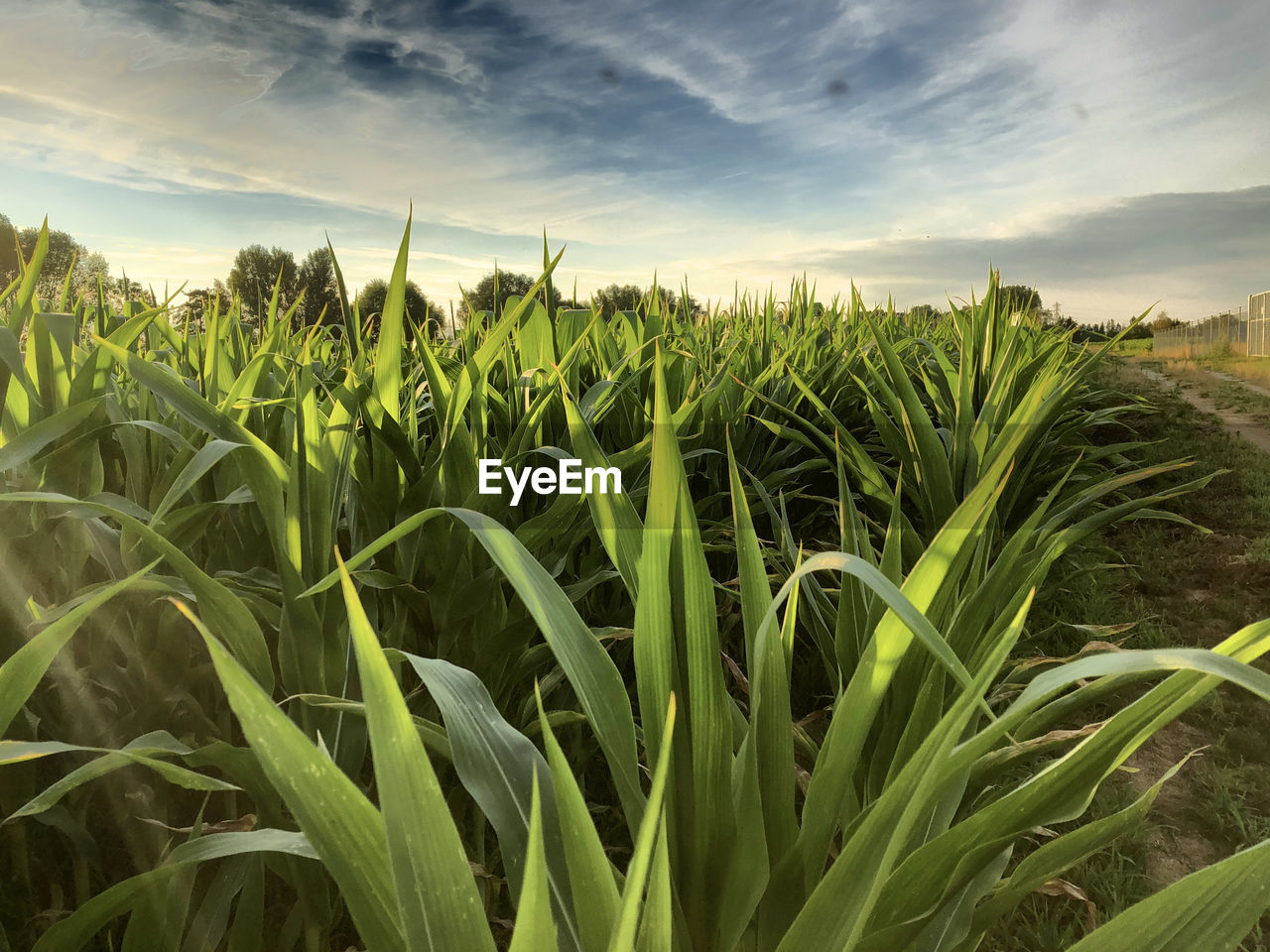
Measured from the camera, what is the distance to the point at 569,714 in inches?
33.9

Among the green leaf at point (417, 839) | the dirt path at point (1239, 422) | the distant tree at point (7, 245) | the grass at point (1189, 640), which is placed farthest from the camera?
the dirt path at point (1239, 422)

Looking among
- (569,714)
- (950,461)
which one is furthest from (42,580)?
(950,461)

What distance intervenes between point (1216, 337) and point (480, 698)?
112ft

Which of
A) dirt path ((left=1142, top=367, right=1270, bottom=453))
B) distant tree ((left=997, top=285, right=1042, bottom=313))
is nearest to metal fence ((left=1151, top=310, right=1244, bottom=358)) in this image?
dirt path ((left=1142, top=367, right=1270, bottom=453))

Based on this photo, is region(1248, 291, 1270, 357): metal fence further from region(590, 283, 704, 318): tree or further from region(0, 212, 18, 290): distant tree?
region(0, 212, 18, 290): distant tree

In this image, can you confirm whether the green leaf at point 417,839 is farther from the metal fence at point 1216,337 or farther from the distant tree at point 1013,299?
the metal fence at point 1216,337

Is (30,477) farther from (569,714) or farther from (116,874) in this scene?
(569,714)

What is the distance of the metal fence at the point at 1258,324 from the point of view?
22.5 m

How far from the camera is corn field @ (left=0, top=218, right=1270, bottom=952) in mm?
443

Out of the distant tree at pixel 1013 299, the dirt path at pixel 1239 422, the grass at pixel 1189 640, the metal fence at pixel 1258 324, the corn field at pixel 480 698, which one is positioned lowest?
the grass at pixel 1189 640

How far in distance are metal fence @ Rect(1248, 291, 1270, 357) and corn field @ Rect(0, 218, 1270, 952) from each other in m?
27.5

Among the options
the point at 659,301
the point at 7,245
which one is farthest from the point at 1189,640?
the point at 7,245

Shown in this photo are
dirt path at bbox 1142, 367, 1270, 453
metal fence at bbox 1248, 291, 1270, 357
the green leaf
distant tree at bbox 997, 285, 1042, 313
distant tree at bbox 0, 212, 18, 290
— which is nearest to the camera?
the green leaf

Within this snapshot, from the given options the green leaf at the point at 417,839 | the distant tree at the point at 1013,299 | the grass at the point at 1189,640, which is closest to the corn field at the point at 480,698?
the green leaf at the point at 417,839
